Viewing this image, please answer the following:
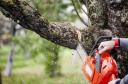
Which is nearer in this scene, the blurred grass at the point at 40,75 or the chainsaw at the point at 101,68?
the chainsaw at the point at 101,68

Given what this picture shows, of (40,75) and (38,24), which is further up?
(38,24)

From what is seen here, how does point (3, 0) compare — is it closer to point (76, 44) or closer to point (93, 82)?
point (76, 44)

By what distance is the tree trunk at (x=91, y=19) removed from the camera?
7566 millimetres

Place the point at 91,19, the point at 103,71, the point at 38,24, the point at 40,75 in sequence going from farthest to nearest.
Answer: the point at 40,75 < the point at 91,19 < the point at 38,24 < the point at 103,71

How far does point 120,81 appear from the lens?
6.08 metres

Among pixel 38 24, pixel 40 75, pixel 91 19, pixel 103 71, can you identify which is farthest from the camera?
pixel 40 75

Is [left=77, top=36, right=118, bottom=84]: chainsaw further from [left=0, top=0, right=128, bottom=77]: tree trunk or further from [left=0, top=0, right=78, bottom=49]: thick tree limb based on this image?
[left=0, top=0, right=78, bottom=49]: thick tree limb

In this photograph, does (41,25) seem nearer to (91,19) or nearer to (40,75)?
(91,19)

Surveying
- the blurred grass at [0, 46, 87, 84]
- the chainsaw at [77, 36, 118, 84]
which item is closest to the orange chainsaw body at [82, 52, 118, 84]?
the chainsaw at [77, 36, 118, 84]

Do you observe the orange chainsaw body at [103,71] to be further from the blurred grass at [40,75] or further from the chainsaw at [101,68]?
the blurred grass at [40,75]

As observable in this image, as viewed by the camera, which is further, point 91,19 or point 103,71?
point 91,19

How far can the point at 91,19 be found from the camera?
7863 millimetres

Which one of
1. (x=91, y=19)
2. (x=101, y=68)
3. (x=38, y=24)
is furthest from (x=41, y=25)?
(x=101, y=68)

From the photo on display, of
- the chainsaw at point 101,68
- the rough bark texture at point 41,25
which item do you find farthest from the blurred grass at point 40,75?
the chainsaw at point 101,68
